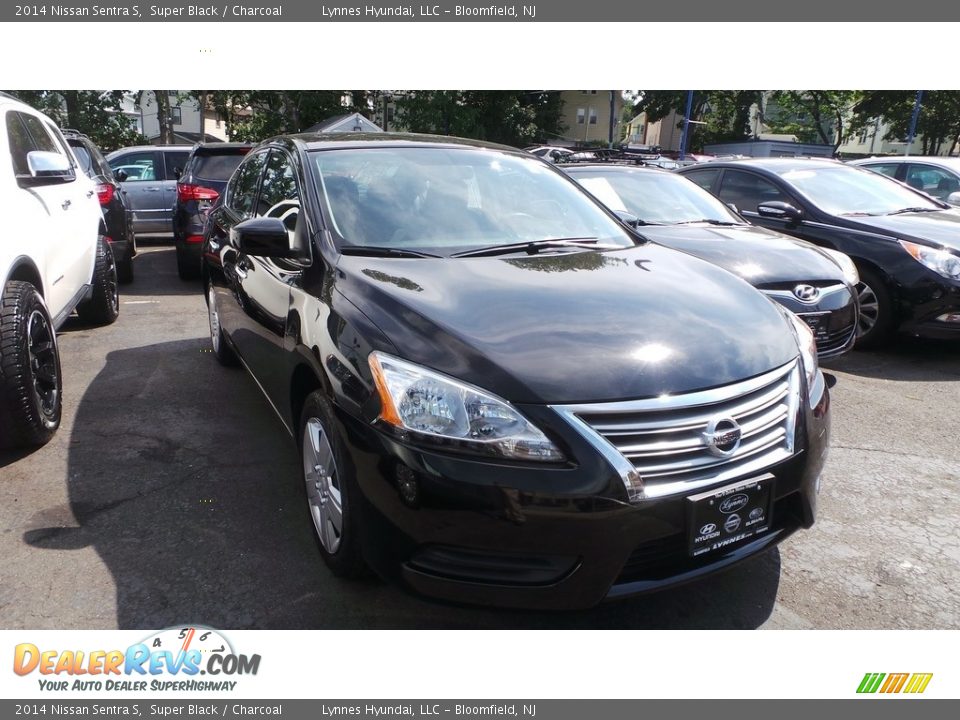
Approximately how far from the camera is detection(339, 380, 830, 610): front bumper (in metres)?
2.01

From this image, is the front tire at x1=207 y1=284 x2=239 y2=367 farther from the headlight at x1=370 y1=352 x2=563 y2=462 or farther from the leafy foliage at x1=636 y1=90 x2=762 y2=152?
the leafy foliage at x1=636 y1=90 x2=762 y2=152

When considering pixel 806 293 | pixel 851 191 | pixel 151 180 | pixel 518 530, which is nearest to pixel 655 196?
pixel 806 293

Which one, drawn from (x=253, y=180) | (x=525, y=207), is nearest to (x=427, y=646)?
(x=525, y=207)

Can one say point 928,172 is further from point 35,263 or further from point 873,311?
point 35,263

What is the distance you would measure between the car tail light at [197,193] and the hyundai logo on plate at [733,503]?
24.1 feet

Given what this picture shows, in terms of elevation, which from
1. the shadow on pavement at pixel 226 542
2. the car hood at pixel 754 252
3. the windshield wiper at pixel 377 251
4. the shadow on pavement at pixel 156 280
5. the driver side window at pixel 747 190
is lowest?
the shadow on pavement at pixel 156 280

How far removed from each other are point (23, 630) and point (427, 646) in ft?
4.43

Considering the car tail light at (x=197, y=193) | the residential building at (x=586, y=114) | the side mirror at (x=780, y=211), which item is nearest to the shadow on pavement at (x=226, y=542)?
the car tail light at (x=197, y=193)

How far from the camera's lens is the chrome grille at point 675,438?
2.04m

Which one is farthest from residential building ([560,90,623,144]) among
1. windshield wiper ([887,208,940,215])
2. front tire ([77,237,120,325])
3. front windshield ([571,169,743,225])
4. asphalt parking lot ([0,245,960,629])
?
asphalt parking lot ([0,245,960,629])

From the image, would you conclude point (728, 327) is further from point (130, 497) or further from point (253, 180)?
point (253, 180)

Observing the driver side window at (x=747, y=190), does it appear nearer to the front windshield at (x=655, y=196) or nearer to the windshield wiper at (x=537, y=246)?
the front windshield at (x=655, y=196)

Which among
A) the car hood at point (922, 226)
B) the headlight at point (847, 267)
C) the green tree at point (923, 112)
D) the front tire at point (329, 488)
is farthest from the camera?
the green tree at point (923, 112)

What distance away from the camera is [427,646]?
2404 mm
